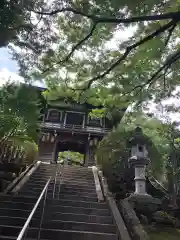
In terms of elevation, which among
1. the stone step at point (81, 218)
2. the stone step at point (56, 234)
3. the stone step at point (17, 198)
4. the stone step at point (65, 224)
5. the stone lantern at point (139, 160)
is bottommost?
the stone step at point (56, 234)

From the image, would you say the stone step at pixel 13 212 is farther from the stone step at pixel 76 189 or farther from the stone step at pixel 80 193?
the stone step at pixel 76 189

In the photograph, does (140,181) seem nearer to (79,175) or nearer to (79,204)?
(79,204)

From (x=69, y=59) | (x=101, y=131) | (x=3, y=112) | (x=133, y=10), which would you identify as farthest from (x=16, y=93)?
(x=101, y=131)

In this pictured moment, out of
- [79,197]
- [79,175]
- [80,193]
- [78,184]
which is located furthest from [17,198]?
[79,175]

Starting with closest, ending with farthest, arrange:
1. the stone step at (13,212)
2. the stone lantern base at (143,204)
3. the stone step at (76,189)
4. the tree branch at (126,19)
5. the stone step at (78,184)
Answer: the tree branch at (126,19), the stone step at (13,212), the stone lantern base at (143,204), the stone step at (76,189), the stone step at (78,184)

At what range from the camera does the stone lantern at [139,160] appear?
28.5 feet

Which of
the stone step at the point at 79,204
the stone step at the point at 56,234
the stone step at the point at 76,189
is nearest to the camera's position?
the stone step at the point at 56,234

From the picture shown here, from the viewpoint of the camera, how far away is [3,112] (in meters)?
10.2

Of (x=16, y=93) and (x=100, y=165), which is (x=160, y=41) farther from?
(x=100, y=165)

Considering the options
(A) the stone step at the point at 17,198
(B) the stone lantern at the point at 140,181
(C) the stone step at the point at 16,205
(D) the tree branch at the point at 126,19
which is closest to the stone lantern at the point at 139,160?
(B) the stone lantern at the point at 140,181

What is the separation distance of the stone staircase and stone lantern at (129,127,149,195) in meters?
1.68

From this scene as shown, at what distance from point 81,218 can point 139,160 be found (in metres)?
3.42

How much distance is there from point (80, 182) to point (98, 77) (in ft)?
18.6

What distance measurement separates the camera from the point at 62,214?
6594mm
